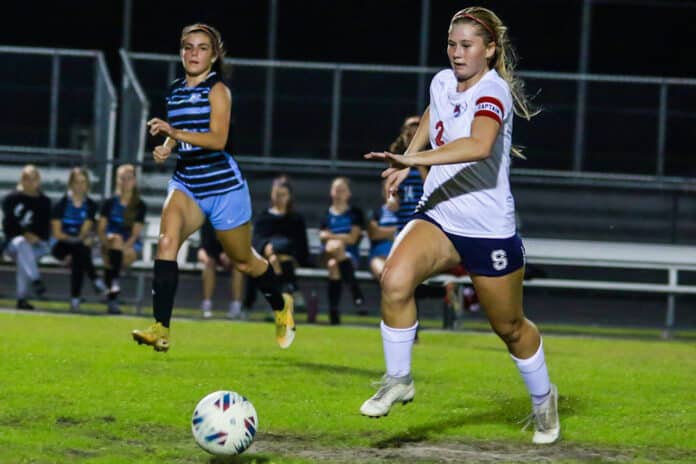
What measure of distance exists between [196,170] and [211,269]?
24.3 ft

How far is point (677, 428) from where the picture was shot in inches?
327

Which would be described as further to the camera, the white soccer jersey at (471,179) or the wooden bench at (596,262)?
the wooden bench at (596,262)

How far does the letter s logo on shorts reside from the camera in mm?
7168

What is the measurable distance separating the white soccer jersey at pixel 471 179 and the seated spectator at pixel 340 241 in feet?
31.9

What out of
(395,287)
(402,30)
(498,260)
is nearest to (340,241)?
(498,260)

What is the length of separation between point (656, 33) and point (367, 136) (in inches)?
370

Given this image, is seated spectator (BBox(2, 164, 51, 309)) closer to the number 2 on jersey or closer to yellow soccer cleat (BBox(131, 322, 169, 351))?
yellow soccer cleat (BBox(131, 322, 169, 351))

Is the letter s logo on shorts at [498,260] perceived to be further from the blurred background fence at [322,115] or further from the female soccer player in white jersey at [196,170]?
the blurred background fence at [322,115]

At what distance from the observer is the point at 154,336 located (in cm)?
957

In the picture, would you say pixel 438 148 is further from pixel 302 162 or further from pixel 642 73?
pixel 642 73

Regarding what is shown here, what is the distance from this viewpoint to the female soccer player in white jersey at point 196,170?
9.80 metres

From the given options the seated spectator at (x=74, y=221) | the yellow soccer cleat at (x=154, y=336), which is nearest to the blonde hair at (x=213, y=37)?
the yellow soccer cleat at (x=154, y=336)

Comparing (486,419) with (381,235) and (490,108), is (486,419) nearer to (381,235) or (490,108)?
(490,108)

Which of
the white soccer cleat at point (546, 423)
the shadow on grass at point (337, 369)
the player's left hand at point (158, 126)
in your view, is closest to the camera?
the white soccer cleat at point (546, 423)
